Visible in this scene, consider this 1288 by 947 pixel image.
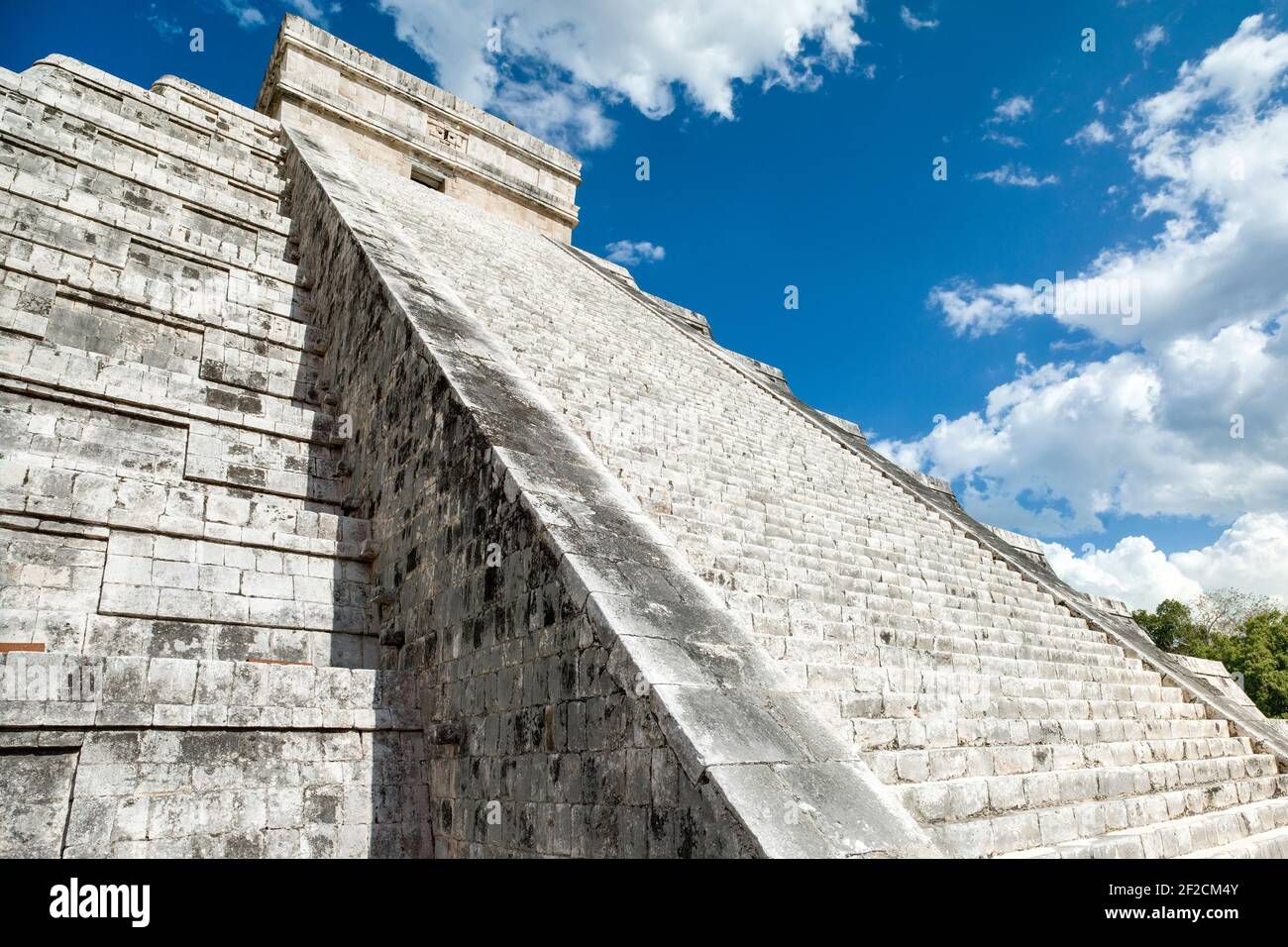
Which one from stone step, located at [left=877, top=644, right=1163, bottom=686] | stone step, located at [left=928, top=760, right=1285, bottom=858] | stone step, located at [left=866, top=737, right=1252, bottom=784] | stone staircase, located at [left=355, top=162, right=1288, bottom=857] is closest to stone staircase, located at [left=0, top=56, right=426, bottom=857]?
stone staircase, located at [left=355, top=162, right=1288, bottom=857]

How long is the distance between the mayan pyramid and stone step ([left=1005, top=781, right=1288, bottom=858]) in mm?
29

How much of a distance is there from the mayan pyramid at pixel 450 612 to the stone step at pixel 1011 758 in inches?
1.0

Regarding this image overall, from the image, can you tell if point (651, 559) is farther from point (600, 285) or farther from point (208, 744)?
point (600, 285)

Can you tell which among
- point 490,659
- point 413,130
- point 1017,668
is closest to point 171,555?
point 490,659

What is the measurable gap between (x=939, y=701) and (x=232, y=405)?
220 inches

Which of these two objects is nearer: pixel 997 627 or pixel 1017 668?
pixel 1017 668

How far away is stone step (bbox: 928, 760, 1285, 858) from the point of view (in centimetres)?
352

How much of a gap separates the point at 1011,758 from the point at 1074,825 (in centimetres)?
42

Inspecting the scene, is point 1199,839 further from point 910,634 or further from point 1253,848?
point 910,634

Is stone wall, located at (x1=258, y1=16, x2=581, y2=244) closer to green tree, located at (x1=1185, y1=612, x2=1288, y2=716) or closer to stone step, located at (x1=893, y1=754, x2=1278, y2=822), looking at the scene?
stone step, located at (x1=893, y1=754, x2=1278, y2=822)

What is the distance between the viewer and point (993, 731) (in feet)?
14.7

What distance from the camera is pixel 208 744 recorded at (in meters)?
3.91

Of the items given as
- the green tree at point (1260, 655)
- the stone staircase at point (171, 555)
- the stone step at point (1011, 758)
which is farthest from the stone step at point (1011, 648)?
the green tree at point (1260, 655)
